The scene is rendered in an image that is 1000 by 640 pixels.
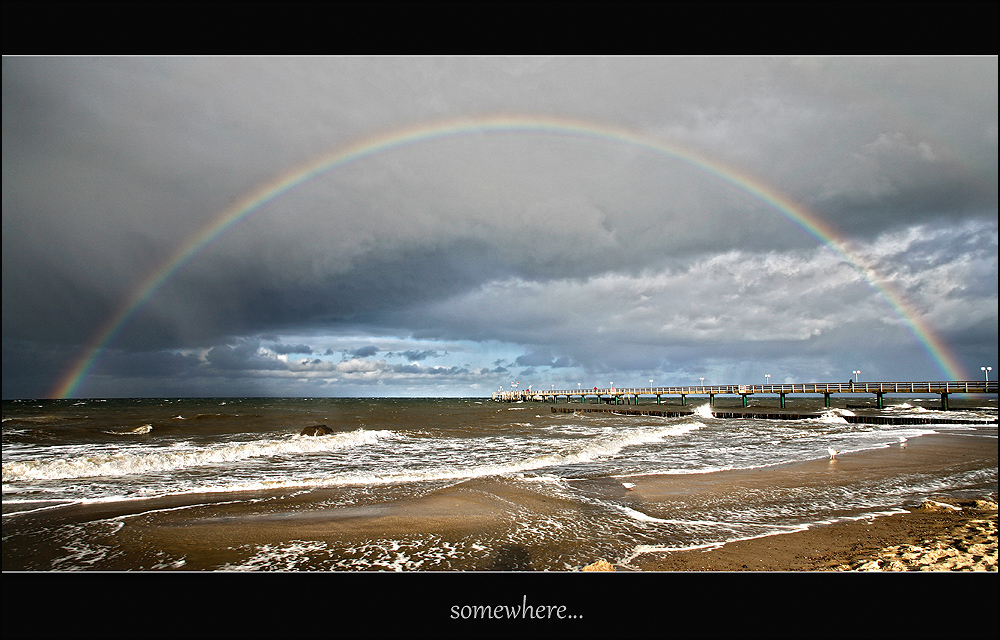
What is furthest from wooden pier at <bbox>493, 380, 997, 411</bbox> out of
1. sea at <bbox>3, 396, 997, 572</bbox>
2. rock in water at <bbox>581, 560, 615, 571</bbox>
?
rock in water at <bbox>581, 560, 615, 571</bbox>

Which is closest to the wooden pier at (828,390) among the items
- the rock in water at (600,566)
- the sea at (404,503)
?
the sea at (404,503)

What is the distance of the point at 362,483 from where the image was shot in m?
14.4

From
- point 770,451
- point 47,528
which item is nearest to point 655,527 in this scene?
point 47,528

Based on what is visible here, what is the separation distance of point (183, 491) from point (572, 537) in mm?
10984

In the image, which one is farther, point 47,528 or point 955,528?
Result: point 47,528

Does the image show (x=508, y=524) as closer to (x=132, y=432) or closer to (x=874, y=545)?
(x=874, y=545)

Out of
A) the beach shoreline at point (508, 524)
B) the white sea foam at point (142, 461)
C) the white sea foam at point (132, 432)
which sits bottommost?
the white sea foam at point (132, 432)

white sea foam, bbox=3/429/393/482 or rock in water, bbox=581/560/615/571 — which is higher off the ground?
rock in water, bbox=581/560/615/571

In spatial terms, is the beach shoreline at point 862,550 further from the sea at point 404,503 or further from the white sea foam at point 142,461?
the white sea foam at point 142,461

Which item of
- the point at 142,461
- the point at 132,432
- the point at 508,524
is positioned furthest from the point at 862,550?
the point at 132,432

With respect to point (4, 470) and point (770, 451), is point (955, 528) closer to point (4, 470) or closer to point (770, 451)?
point (770, 451)

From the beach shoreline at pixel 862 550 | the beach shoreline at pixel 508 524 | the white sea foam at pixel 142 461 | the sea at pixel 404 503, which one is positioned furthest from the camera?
the white sea foam at pixel 142 461

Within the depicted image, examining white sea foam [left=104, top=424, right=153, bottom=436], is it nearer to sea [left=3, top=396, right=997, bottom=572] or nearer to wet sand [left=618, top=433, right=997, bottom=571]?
sea [left=3, top=396, right=997, bottom=572]

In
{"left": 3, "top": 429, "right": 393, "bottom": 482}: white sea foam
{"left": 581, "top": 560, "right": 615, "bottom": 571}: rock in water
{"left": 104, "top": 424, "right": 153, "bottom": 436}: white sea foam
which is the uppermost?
{"left": 581, "top": 560, "right": 615, "bottom": 571}: rock in water
